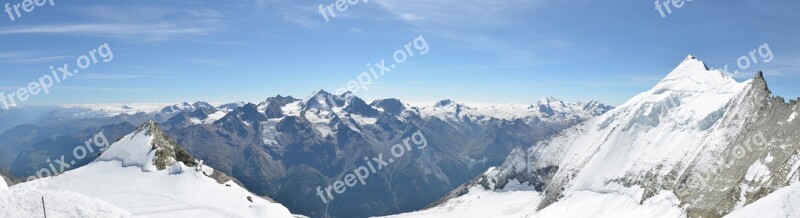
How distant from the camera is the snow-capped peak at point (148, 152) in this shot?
71062 millimetres

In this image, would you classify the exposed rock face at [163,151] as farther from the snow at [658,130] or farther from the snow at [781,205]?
the snow at [658,130]

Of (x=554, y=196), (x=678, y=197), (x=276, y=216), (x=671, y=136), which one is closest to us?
(x=276, y=216)

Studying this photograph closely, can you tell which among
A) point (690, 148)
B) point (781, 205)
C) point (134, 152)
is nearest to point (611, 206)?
point (690, 148)

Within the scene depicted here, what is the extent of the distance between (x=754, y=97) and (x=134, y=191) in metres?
115

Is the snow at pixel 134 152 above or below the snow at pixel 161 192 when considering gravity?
above


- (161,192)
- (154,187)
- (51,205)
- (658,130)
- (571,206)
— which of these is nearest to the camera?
(51,205)

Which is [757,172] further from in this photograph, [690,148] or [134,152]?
[134,152]

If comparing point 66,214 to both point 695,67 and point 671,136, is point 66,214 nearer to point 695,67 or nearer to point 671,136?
point 671,136

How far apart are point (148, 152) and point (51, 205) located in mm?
36750

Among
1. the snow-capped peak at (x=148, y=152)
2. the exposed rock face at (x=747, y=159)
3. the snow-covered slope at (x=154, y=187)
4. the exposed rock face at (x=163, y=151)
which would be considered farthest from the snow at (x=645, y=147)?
the snow-capped peak at (x=148, y=152)

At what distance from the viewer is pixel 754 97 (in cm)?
10150

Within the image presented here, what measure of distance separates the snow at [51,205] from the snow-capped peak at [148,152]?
A: 29227 mm

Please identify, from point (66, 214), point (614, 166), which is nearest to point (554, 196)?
point (614, 166)

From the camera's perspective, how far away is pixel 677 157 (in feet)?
364
